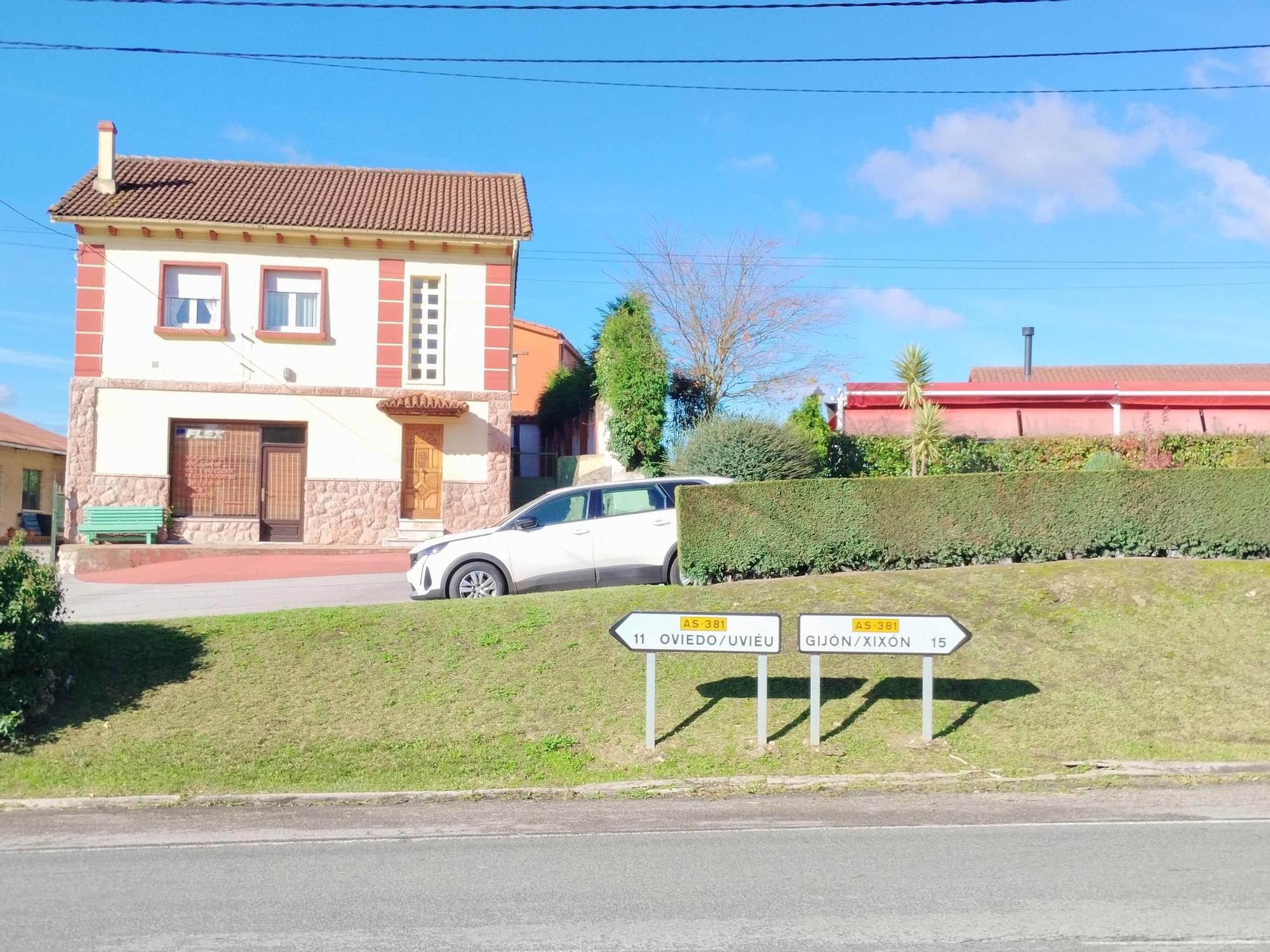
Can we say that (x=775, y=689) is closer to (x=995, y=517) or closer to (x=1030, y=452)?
(x=995, y=517)

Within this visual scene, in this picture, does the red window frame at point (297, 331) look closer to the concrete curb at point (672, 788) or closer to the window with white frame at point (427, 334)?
the window with white frame at point (427, 334)

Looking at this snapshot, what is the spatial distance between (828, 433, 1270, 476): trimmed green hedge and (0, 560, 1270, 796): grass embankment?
8.50 m

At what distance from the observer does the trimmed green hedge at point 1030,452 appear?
865 inches

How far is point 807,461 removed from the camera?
18734mm

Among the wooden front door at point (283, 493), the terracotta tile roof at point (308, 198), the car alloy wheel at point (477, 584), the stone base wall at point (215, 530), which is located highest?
the terracotta tile roof at point (308, 198)

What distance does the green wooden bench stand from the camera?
2488 cm

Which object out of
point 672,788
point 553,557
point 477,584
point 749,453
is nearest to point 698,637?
point 672,788

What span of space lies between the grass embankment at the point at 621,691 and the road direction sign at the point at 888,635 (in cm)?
82

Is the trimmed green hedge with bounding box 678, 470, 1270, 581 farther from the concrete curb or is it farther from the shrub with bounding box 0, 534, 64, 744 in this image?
the shrub with bounding box 0, 534, 64, 744

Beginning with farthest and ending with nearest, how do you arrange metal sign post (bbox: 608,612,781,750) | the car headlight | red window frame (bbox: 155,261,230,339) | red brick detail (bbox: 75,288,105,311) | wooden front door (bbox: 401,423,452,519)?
wooden front door (bbox: 401,423,452,519)
red window frame (bbox: 155,261,230,339)
red brick detail (bbox: 75,288,105,311)
the car headlight
metal sign post (bbox: 608,612,781,750)

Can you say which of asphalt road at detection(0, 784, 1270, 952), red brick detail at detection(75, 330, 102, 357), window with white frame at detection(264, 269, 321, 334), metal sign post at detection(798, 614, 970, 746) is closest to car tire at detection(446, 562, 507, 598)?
metal sign post at detection(798, 614, 970, 746)

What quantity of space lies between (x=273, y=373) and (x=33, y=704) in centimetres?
1636

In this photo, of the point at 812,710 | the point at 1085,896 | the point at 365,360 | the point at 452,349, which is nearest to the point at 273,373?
the point at 365,360

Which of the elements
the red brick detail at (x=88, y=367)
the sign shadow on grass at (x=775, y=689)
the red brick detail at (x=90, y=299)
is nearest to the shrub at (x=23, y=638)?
the sign shadow on grass at (x=775, y=689)
